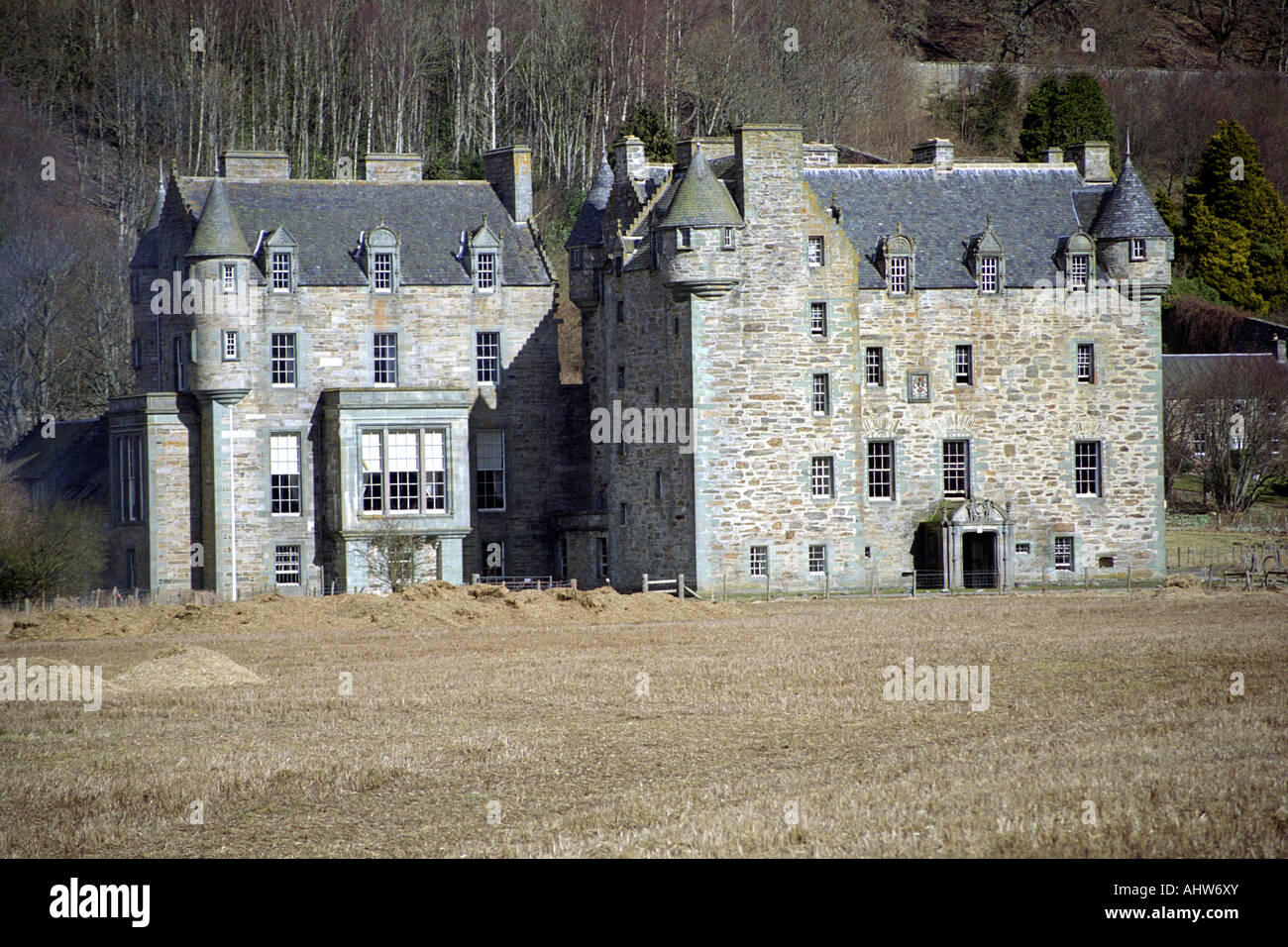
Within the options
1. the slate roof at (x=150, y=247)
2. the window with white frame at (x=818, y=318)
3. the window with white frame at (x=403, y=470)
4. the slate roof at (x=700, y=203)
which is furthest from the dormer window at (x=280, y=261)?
the window with white frame at (x=818, y=318)

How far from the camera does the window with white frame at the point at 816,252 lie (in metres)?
49.7

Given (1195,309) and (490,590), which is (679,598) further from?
(1195,309)

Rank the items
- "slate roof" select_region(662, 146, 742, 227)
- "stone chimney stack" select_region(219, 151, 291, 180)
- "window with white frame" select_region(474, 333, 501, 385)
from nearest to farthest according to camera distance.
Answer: "slate roof" select_region(662, 146, 742, 227)
"window with white frame" select_region(474, 333, 501, 385)
"stone chimney stack" select_region(219, 151, 291, 180)

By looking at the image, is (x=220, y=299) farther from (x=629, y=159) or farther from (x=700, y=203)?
(x=700, y=203)

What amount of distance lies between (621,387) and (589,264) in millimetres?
4545

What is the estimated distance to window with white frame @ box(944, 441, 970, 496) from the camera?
51781 millimetres

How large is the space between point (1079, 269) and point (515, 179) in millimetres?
17130

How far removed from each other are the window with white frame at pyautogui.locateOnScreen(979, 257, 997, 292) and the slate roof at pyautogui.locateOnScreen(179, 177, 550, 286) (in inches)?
500

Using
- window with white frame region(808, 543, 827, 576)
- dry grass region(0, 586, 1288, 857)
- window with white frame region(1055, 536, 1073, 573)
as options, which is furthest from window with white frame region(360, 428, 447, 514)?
window with white frame region(1055, 536, 1073, 573)

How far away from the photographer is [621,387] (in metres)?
52.3

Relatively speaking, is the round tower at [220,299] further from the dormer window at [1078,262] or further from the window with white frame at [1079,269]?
the window with white frame at [1079,269]

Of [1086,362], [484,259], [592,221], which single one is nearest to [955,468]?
[1086,362]

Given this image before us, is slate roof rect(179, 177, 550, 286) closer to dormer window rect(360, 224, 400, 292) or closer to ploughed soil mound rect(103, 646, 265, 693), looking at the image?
dormer window rect(360, 224, 400, 292)
